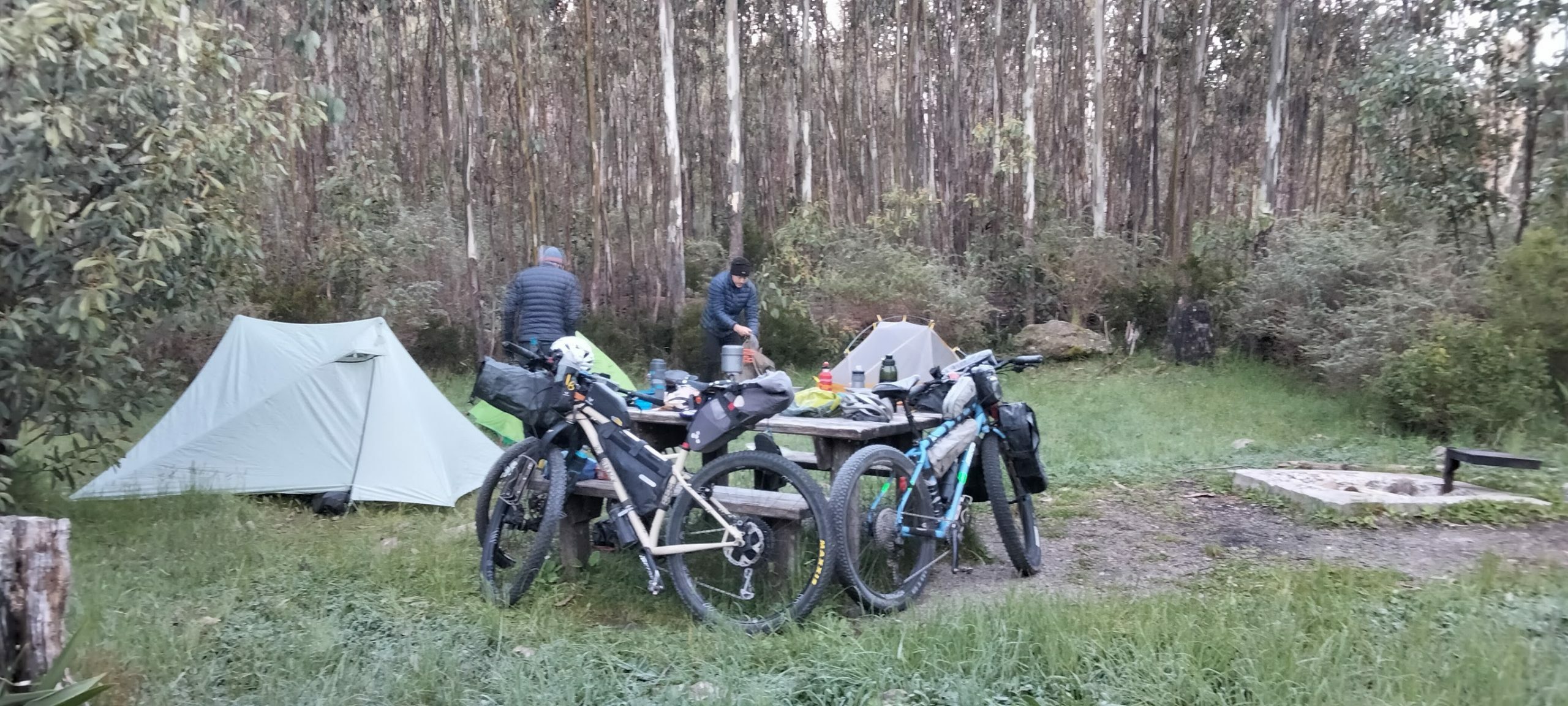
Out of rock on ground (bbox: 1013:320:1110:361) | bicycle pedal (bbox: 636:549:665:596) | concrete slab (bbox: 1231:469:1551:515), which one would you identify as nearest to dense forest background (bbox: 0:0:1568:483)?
rock on ground (bbox: 1013:320:1110:361)

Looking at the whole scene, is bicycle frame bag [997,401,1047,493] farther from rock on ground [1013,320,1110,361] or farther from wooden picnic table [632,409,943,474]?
rock on ground [1013,320,1110,361]

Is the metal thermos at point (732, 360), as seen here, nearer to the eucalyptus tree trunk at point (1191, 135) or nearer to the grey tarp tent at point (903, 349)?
the grey tarp tent at point (903, 349)

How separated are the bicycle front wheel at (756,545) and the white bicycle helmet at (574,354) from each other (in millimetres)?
697

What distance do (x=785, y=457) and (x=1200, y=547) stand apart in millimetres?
2245

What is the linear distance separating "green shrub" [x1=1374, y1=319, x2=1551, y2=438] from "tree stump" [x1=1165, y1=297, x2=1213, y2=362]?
15.4ft

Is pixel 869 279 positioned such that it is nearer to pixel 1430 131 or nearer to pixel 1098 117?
pixel 1098 117

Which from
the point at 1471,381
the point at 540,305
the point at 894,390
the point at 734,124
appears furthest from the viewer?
the point at 734,124

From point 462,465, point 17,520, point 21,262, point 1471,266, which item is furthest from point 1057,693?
point 1471,266

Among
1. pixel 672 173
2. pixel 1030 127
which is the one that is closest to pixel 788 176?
pixel 1030 127

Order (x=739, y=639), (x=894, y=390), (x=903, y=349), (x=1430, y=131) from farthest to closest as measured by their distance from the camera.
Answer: (x=1430, y=131)
(x=903, y=349)
(x=894, y=390)
(x=739, y=639)

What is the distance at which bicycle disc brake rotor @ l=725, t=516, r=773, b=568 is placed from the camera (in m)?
4.03

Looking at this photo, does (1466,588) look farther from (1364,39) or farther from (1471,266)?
(1364,39)

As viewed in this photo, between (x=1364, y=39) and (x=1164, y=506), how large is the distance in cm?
1887

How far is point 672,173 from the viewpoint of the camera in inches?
580
